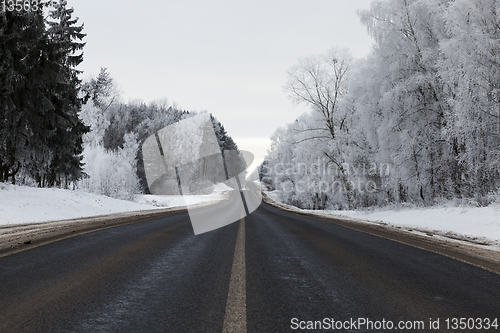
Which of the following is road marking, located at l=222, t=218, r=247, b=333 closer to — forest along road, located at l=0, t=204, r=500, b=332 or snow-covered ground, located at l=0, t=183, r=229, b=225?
forest along road, located at l=0, t=204, r=500, b=332

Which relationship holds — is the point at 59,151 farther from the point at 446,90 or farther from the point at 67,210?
the point at 446,90

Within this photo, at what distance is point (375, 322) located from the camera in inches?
103

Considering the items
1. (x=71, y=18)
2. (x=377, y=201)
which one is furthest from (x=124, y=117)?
(x=377, y=201)

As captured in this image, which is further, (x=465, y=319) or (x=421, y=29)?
(x=421, y=29)

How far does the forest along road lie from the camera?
2623 millimetres

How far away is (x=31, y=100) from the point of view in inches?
707

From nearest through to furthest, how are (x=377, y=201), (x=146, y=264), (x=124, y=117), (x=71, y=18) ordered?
(x=146, y=264) < (x=377, y=201) < (x=71, y=18) < (x=124, y=117)

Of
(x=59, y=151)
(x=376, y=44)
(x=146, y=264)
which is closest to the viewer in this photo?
(x=146, y=264)

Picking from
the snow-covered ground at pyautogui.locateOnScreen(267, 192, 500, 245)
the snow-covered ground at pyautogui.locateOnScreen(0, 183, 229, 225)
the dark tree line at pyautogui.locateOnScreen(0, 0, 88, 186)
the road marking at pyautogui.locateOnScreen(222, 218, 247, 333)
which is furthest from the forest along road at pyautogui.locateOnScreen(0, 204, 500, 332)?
the dark tree line at pyautogui.locateOnScreen(0, 0, 88, 186)

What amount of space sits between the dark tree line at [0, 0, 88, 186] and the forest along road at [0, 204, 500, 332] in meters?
14.3

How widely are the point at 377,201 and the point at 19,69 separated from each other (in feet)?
78.8

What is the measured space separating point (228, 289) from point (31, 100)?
19.2 metres

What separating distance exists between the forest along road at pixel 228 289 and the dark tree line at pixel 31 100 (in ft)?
47.1

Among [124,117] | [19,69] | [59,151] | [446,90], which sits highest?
[124,117]
